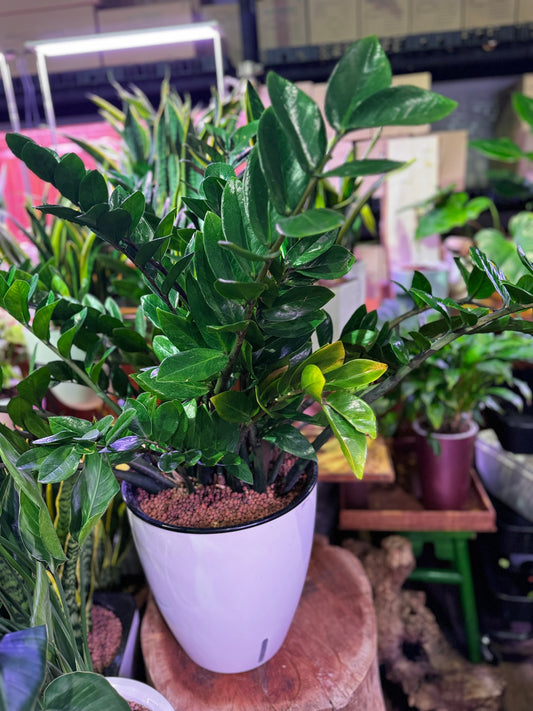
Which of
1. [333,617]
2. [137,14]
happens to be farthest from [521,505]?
[137,14]

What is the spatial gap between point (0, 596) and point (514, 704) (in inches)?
44.1

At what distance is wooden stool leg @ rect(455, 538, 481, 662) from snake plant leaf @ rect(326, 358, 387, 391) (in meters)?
0.85

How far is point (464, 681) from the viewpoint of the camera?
110 centimetres

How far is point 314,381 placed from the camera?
13.8 inches

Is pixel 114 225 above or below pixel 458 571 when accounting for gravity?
above

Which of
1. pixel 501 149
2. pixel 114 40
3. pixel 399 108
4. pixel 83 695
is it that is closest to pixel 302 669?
pixel 83 695

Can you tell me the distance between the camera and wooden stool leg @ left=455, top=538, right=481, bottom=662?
3.59ft

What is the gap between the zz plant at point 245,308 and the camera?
0.25 meters

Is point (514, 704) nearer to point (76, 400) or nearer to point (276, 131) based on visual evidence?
point (76, 400)

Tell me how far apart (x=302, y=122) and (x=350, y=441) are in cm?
19

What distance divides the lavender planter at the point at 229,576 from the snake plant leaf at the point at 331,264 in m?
0.23

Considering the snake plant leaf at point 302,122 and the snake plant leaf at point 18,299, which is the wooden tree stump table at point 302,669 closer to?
the snake plant leaf at point 18,299

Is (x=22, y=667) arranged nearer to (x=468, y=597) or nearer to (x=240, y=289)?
(x=240, y=289)

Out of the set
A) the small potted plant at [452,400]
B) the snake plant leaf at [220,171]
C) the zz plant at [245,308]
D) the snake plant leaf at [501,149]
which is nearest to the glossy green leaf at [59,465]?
the zz plant at [245,308]
